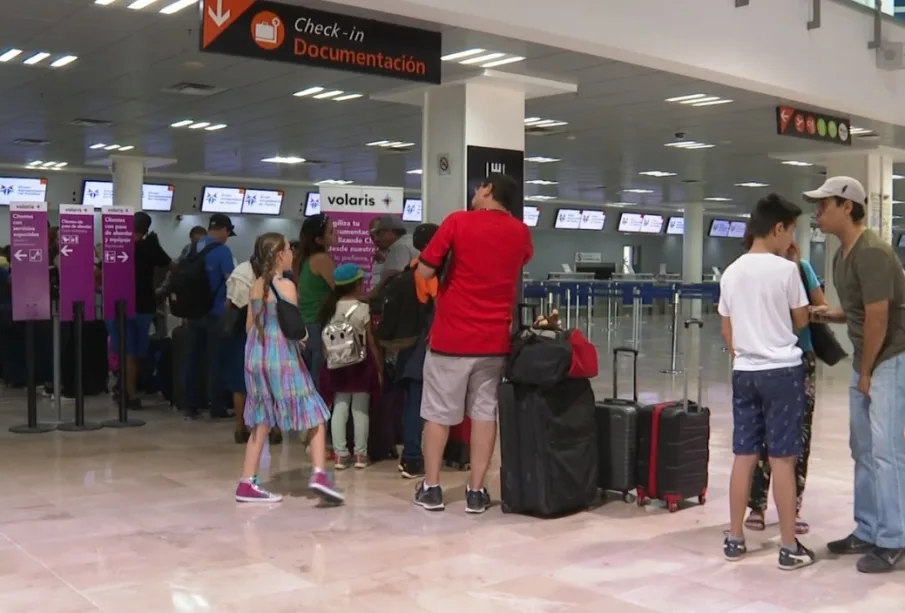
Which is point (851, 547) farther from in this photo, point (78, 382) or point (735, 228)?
point (735, 228)

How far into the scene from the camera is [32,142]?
46.7ft

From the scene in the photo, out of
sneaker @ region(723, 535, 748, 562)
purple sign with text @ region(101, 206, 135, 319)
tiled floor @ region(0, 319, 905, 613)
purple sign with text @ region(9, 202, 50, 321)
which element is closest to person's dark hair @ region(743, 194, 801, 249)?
sneaker @ region(723, 535, 748, 562)

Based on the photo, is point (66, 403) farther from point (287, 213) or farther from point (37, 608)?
point (287, 213)

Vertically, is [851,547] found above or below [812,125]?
below

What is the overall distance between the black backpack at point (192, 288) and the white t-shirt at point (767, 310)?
16.5 feet

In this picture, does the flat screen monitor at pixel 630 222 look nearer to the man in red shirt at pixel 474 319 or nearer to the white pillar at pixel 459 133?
the white pillar at pixel 459 133

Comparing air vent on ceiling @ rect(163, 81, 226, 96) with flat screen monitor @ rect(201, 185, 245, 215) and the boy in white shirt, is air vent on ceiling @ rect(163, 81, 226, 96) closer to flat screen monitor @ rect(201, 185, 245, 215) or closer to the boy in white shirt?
the boy in white shirt

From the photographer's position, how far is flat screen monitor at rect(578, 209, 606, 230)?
28703mm

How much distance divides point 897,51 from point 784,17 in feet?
6.76

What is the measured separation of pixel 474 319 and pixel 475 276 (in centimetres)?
23

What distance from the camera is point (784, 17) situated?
8.75 metres

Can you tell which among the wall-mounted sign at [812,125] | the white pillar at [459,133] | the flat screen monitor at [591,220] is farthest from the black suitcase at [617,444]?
the flat screen monitor at [591,220]

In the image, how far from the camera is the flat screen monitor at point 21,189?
18.0 m

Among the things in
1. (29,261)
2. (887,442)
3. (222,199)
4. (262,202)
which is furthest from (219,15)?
(262,202)
